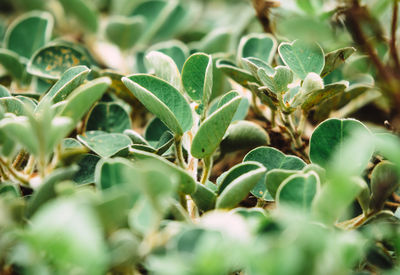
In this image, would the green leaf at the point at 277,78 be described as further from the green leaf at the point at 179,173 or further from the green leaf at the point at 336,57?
the green leaf at the point at 179,173

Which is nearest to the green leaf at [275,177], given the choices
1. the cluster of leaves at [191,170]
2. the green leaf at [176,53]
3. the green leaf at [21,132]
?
the cluster of leaves at [191,170]

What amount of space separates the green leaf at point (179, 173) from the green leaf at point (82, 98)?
0.11 meters

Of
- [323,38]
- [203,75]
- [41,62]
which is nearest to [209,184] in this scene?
[203,75]

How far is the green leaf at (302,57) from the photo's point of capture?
789 mm

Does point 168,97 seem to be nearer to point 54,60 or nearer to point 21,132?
point 21,132

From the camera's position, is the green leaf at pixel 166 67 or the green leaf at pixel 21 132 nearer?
the green leaf at pixel 21 132

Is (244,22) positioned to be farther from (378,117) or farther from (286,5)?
(378,117)

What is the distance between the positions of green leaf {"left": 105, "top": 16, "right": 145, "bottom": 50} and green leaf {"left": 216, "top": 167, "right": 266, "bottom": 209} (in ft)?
2.49

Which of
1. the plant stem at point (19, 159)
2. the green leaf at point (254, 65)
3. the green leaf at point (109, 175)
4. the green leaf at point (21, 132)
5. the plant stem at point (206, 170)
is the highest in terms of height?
the green leaf at point (254, 65)

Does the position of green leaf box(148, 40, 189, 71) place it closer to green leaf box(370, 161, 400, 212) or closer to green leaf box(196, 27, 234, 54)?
green leaf box(196, 27, 234, 54)

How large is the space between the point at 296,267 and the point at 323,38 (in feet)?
1.32

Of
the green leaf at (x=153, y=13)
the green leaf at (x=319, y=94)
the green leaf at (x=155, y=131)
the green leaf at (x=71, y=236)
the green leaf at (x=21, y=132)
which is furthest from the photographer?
the green leaf at (x=153, y=13)

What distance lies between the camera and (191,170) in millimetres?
776

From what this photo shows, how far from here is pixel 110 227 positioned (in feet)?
1.82
